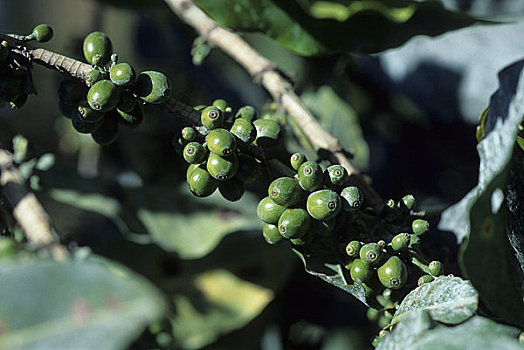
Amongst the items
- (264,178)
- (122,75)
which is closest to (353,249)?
(264,178)

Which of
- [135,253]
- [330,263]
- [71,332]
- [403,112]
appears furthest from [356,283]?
[403,112]

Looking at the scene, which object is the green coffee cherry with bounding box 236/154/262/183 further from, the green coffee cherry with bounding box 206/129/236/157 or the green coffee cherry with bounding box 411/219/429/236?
the green coffee cherry with bounding box 411/219/429/236


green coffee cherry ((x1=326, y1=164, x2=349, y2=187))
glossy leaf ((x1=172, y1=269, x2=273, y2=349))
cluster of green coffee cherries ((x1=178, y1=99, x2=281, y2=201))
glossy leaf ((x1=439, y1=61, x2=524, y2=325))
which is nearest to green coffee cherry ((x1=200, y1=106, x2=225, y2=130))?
cluster of green coffee cherries ((x1=178, y1=99, x2=281, y2=201))

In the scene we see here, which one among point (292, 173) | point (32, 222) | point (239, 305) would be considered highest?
point (292, 173)

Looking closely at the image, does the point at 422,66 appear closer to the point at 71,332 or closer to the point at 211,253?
the point at 211,253

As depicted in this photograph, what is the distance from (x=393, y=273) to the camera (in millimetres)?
484

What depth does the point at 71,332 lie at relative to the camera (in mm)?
399

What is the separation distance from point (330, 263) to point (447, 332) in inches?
5.9

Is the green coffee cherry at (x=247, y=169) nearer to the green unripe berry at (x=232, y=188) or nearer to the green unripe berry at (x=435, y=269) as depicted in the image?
the green unripe berry at (x=232, y=188)

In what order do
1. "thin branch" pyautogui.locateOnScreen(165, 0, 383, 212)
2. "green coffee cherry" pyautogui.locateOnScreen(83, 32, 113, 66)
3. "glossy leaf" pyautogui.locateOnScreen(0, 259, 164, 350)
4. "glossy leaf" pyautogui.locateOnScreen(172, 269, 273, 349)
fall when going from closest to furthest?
"glossy leaf" pyautogui.locateOnScreen(0, 259, 164, 350) → "green coffee cherry" pyautogui.locateOnScreen(83, 32, 113, 66) → "thin branch" pyautogui.locateOnScreen(165, 0, 383, 212) → "glossy leaf" pyautogui.locateOnScreen(172, 269, 273, 349)

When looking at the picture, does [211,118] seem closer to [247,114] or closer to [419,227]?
[247,114]

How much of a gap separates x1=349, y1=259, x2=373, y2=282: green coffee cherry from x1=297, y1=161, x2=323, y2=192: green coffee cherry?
69 millimetres

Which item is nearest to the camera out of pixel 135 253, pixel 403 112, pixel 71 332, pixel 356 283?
pixel 71 332

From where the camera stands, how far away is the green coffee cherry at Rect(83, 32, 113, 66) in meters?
0.49
